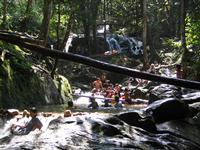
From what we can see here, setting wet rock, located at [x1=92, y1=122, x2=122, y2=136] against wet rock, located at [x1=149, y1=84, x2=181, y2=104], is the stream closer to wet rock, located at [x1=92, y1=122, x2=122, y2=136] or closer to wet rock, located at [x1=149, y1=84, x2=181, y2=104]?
wet rock, located at [x1=92, y1=122, x2=122, y2=136]

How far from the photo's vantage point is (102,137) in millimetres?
6320

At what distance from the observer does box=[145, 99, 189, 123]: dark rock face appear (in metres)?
8.42

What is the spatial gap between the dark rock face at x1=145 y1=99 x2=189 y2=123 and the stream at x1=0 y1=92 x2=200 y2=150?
1.65ft

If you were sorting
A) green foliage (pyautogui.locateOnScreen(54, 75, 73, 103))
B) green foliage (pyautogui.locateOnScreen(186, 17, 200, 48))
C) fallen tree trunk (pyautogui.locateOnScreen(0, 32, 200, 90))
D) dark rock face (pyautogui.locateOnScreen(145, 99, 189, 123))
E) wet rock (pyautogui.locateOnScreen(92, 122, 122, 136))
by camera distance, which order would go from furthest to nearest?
green foliage (pyautogui.locateOnScreen(54, 75, 73, 103)) < green foliage (pyautogui.locateOnScreen(186, 17, 200, 48)) < dark rock face (pyautogui.locateOnScreen(145, 99, 189, 123)) < wet rock (pyautogui.locateOnScreen(92, 122, 122, 136)) < fallen tree trunk (pyautogui.locateOnScreen(0, 32, 200, 90))

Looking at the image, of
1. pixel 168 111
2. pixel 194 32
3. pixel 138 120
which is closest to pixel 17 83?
pixel 194 32

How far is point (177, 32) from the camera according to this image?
48.7 meters

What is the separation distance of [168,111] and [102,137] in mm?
2513

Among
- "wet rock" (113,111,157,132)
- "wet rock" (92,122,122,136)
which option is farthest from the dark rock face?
→ "wet rock" (92,122,122,136)

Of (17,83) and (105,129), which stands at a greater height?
(105,129)

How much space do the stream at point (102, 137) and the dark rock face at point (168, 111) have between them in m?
0.50

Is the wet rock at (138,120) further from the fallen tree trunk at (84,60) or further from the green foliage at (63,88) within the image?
the green foliage at (63,88)

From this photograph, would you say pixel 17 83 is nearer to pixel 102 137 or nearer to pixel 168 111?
pixel 168 111

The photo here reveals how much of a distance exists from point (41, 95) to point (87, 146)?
50.1 ft

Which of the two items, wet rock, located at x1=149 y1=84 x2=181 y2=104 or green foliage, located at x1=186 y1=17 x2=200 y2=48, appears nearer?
wet rock, located at x1=149 y1=84 x2=181 y2=104
